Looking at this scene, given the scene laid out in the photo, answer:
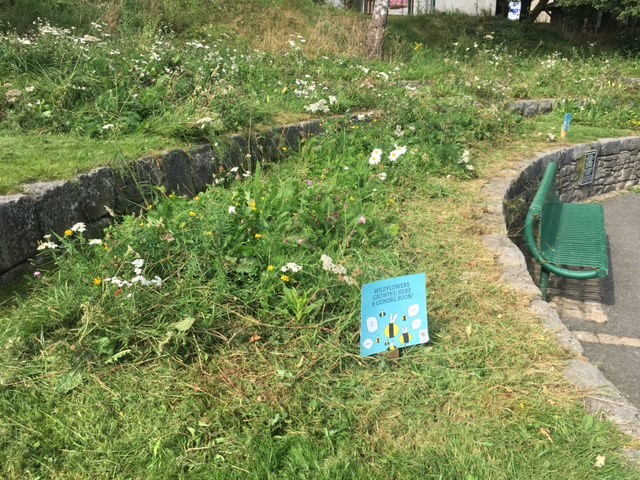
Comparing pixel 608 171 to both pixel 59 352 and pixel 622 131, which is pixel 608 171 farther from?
pixel 59 352

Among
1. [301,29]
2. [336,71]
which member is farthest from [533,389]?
[301,29]

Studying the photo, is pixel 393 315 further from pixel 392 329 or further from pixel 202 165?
pixel 202 165

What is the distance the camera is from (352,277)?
2.93 metres

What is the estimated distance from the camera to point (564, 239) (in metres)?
4.82

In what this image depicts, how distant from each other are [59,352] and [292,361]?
1.00 meters

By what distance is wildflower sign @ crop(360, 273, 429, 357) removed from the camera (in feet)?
8.14

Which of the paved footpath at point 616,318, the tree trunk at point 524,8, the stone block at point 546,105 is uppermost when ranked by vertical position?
the tree trunk at point 524,8

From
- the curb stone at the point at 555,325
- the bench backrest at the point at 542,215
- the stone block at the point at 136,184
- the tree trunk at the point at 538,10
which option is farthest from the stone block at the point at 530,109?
the tree trunk at the point at 538,10

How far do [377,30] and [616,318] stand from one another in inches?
290

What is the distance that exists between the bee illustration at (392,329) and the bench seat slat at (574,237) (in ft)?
7.85

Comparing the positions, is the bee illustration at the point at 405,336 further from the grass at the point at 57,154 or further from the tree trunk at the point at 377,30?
the tree trunk at the point at 377,30

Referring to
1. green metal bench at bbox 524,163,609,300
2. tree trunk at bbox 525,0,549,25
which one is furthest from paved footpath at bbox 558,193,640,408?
tree trunk at bbox 525,0,549,25

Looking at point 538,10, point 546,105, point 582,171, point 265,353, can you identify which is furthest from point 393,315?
point 538,10

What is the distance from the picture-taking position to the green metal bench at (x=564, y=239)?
4133 millimetres
